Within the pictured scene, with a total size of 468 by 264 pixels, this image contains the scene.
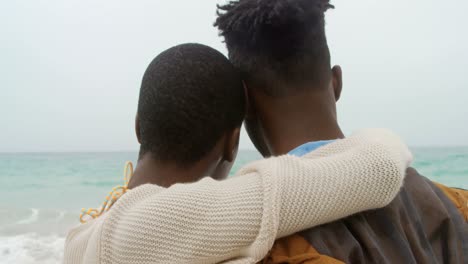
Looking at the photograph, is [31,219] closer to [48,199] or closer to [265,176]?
[48,199]

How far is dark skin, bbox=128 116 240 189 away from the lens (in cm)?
109

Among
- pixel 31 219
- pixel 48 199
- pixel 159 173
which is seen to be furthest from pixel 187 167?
pixel 48 199

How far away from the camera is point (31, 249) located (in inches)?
202

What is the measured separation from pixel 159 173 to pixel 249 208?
36 cm

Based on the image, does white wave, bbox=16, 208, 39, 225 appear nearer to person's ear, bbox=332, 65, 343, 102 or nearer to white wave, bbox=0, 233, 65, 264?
white wave, bbox=0, 233, 65, 264

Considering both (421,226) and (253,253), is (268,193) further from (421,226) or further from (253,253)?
(421,226)

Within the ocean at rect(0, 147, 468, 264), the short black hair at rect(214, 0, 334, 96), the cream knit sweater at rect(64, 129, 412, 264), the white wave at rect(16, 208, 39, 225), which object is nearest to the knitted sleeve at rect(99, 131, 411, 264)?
the cream knit sweater at rect(64, 129, 412, 264)

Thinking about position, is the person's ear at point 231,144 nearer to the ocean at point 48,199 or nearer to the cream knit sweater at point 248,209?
the cream knit sweater at point 248,209

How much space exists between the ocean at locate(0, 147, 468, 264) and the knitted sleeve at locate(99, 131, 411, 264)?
7.01ft

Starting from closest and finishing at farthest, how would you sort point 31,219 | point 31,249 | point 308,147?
point 308,147 < point 31,249 < point 31,219

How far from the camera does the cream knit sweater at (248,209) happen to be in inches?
31.5

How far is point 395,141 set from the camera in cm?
98

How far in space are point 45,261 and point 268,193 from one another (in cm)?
461

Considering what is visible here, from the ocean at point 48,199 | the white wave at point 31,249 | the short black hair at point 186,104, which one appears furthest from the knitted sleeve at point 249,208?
the white wave at point 31,249
